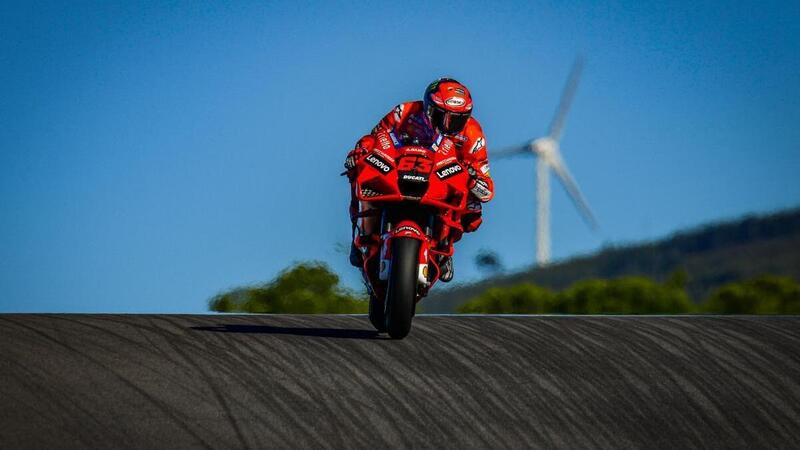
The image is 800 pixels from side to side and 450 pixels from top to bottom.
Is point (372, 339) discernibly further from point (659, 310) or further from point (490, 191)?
point (659, 310)

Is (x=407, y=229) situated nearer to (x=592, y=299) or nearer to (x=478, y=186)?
(x=478, y=186)

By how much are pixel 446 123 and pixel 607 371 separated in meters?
2.73

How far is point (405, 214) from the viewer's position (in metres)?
12.9

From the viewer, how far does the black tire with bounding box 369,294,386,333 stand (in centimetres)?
1345

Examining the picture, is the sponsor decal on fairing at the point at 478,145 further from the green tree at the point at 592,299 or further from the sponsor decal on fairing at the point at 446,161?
the green tree at the point at 592,299

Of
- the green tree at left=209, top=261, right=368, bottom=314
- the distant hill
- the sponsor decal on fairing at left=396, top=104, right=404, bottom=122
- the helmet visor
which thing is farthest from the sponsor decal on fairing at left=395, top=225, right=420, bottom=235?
the distant hill

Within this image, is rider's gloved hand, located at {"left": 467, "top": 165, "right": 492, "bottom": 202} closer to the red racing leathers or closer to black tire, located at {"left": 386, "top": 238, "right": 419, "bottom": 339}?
the red racing leathers

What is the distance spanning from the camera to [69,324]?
12992 mm

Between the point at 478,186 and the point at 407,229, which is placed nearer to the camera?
the point at 407,229

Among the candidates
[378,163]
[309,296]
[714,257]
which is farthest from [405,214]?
[714,257]

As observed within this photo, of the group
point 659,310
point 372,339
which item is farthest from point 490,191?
point 659,310

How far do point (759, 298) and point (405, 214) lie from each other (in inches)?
3300

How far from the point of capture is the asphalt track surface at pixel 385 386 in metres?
9.30

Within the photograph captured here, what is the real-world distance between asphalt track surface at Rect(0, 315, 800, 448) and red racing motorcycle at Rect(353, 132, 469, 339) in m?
0.46
